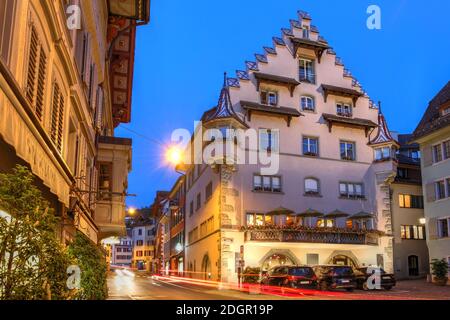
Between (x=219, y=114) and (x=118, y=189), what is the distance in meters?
19.3

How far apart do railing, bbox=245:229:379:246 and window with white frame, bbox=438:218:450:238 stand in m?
5.52

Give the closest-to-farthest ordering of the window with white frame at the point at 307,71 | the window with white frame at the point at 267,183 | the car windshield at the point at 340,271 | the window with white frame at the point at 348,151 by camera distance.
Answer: the car windshield at the point at 340,271
the window with white frame at the point at 267,183
the window with white frame at the point at 307,71
the window with white frame at the point at 348,151

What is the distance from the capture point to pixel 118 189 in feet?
73.4

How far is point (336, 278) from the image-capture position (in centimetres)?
3045

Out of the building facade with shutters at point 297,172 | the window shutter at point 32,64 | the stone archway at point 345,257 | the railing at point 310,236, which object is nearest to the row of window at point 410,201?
the building facade with shutters at point 297,172

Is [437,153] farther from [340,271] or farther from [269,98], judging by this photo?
[340,271]

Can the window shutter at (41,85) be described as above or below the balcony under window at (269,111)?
below

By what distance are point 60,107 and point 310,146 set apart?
34166 mm

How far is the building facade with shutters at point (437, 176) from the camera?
133 ft

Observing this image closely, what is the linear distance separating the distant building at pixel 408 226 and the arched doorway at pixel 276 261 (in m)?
12.2

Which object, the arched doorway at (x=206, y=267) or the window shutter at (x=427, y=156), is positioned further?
the arched doorway at (x=206, y=267)

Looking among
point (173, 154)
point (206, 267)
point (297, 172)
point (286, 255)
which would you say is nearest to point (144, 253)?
point (206, 267)

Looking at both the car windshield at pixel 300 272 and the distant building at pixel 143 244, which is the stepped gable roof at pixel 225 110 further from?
the distant building at pixel 143 244
